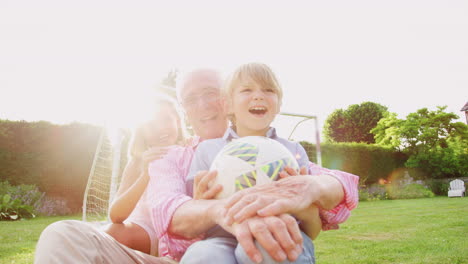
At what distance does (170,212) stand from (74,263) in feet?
1.57

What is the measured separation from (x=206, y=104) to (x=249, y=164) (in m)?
1.15

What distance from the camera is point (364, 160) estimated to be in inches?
1042

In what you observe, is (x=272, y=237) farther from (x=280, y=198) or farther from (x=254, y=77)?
(x=254, y=77)

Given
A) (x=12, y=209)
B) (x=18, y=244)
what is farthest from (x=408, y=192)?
(x=18, y=244)

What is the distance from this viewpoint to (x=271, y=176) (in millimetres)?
1707

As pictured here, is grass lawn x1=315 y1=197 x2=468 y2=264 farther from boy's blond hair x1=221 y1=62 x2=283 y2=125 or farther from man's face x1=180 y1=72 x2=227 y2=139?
boy's blond hair x1=221 y1=62 x2=283 y2=125

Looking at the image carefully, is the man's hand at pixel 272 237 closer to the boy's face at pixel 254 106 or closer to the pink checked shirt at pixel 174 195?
the pink checked shirt at pixel 174 195

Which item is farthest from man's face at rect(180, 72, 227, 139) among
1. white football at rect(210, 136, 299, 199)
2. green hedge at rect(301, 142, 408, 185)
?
green hedge at rect(301, 142, 408, 185)

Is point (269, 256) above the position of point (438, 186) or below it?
above

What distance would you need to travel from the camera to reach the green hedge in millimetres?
23984

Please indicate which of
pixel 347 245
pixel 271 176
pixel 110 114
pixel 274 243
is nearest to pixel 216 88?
pixel 271 176

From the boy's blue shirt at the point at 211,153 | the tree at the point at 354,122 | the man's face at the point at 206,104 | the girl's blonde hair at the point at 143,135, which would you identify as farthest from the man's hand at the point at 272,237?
the tree at the point at 354,122

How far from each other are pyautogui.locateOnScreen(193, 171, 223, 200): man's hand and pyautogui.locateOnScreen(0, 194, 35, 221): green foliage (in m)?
13.7

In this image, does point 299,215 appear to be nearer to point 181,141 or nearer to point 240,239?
point 240,239
